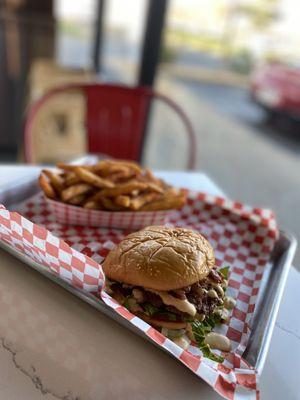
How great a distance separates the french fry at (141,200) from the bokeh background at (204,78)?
74 cm

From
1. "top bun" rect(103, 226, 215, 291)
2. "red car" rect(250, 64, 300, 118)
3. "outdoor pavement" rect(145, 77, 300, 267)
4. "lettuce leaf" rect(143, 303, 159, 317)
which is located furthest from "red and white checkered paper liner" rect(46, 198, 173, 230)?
"red car" rect(250, 64, 300, 118)

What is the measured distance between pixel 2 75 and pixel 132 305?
151 inches

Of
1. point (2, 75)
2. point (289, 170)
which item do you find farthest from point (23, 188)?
point (2, 75)

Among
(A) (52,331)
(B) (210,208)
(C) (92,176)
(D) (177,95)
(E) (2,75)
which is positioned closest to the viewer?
(A) (52,331)

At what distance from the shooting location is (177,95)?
3340 mm

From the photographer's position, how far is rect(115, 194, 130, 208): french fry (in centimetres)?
117

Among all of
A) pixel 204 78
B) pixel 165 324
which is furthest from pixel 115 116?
pixel 165 324

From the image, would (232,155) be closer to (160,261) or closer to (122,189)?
(122,189)

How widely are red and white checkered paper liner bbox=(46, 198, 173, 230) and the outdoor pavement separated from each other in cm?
74

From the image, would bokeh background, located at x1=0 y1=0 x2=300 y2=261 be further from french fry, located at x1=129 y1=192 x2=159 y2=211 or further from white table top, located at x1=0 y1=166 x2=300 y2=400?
white table top, located at x1=0 y1=166 x2=300 y2=400

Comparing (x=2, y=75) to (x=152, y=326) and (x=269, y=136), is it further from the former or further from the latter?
(x=152, y=326)

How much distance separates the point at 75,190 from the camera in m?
1.20

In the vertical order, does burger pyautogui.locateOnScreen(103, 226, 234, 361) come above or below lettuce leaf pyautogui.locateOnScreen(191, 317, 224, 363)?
above

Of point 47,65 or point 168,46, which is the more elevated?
point 168,46
